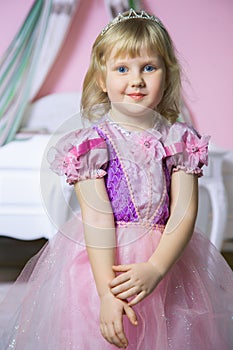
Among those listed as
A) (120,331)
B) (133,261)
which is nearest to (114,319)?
(120,331)

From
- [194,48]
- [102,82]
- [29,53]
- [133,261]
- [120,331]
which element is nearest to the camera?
[120,331]

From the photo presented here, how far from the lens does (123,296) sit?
921 millimetres

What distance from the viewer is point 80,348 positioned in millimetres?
976

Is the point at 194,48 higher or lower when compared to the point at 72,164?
higher

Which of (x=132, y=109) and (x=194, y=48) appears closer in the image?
(x=132, y=109)

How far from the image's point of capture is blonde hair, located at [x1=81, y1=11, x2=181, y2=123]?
104 cm

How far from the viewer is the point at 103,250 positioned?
0.98 meters

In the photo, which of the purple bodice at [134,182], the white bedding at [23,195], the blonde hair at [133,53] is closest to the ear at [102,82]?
the blonde hair at [133,53]

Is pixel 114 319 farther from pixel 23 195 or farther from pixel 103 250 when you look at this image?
pixel 23 195

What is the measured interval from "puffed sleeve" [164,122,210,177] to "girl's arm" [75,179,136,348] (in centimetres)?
14

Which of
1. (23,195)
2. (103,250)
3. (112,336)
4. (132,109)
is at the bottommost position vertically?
(23,195)

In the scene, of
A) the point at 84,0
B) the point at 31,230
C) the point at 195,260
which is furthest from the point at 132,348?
the point at 84,0

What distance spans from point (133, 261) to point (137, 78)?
Answer: 0.32m

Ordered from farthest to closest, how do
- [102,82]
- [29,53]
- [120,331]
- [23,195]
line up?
[29,53]
[23,195]
[102,82]
[120,331]
